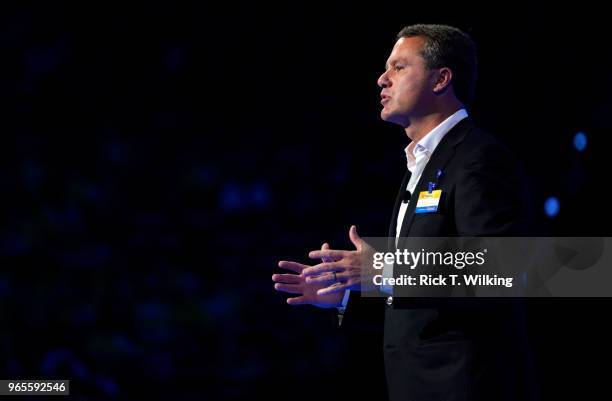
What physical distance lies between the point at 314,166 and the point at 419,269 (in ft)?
6.30

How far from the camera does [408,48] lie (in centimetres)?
204

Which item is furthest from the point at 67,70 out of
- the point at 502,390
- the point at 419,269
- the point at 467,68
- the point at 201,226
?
the point at 502,390


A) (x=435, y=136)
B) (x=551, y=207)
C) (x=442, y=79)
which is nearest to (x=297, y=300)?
(x=435, y=136)

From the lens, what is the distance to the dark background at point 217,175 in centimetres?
325

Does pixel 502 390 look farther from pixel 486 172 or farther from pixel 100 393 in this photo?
pixel 100 393

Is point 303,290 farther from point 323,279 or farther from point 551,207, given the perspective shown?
point 551,207

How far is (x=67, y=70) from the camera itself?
333cm

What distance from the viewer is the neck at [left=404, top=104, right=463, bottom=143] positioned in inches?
76.5

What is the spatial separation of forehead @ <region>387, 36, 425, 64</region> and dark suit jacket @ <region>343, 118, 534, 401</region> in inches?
16.3

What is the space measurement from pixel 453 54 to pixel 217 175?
168 cm

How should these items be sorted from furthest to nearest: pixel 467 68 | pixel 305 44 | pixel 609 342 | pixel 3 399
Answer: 1. pixel 305 44
2. pixel 609 342
3. pixel 3 399
4. pixel 467 68

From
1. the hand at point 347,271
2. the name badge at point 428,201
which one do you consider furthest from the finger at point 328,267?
the name badge at point 428,201

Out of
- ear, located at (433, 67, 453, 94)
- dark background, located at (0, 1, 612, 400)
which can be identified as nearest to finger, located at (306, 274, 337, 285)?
ear, located at (433, 67, 453, 94)

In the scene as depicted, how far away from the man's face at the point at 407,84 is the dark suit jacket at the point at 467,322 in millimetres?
272
